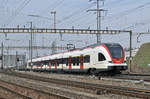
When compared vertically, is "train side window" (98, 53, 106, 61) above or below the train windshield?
below

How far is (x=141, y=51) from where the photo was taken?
236ft

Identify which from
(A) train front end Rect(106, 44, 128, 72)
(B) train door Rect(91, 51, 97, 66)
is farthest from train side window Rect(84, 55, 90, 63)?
(A) train front end Rect(106, 44, 128, 72)

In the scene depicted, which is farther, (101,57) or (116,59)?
(101,57)

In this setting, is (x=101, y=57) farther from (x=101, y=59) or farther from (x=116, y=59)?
(x=116, y=59)

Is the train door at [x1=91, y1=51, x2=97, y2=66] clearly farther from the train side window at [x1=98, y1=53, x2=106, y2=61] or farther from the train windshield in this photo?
the train windshield

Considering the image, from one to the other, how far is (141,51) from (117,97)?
60657 mm

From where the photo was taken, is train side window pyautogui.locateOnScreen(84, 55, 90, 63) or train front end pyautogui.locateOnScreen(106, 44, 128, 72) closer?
train front end pyautogui.locateOnScreen(106, 44, 128, 72)

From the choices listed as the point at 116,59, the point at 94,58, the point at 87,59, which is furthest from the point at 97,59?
the point at 87,59

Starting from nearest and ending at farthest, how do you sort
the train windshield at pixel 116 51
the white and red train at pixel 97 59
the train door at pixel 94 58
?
the white and red train at pixel 97 59
the train windshield at pixel 116 51
the train door at pixel 94 58

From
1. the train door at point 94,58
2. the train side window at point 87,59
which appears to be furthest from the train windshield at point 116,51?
the train side window at point 87,59

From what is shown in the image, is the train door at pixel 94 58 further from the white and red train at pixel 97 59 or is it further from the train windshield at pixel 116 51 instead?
the train windshield at pixel 116 51

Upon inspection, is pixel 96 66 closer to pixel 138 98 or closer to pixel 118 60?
pixel 118 60

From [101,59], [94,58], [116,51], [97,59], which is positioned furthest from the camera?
[94,58]

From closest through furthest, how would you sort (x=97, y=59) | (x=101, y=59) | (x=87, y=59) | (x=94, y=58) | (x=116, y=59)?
(x=116, y=59), (x=101, y=59), (x=97, y=59), (x=94, y=58), (x=87, y=59)
